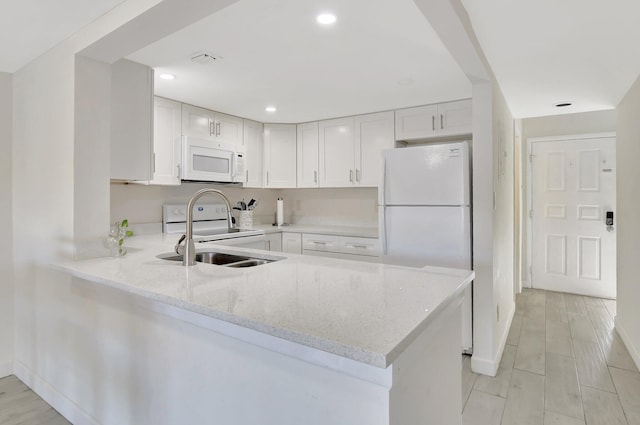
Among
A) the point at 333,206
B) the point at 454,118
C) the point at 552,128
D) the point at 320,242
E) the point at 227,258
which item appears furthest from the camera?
the point at 552,128

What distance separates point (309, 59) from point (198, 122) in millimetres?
1522

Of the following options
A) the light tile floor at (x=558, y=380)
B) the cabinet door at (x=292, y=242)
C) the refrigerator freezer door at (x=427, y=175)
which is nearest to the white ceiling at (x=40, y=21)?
the refrigerator freezer door at (x=427, y=175)

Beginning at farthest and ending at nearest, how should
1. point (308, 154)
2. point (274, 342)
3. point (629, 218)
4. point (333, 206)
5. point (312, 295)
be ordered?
point (333, 206) → point (308, 154) → point (629, 218) → point (312, 295) → point (274, 342)

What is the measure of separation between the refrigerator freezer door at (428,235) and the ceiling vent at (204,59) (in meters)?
1.72

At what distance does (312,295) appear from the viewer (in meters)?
1.15

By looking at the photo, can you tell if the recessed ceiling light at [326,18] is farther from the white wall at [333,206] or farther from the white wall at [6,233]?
the white wall at [333,206]

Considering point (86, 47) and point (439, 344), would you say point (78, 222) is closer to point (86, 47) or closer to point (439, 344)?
point (86, 47)

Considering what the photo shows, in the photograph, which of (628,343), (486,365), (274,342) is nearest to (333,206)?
(486,365)

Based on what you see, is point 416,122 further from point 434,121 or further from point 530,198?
point 530,198

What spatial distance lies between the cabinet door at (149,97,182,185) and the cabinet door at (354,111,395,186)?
5.85 feet

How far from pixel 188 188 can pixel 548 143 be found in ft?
14.6

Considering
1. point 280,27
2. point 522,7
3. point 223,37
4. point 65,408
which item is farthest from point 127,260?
point 522,7

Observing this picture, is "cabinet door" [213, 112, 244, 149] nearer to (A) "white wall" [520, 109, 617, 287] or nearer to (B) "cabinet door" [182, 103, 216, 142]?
(B) "cabinet door" [182, 103, 216, 142]

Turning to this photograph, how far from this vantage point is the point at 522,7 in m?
1.61
